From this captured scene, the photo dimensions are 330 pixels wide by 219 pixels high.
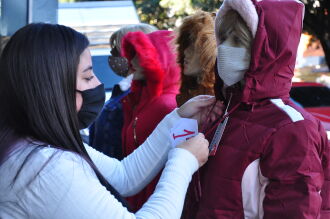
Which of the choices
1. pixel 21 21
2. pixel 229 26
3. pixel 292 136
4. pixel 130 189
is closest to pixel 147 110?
pixel 130 189

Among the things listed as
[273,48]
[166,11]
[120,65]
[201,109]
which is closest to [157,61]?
[120,65]

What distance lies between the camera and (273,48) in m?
1.48

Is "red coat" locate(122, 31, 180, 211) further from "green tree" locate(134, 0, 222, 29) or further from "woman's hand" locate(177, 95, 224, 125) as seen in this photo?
"green tree" locate(134, 0, 222, 29)

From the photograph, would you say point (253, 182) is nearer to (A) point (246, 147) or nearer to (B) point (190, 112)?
(A) point (246, 147)

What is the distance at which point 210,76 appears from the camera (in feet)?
7.34

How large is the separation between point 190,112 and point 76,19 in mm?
5706

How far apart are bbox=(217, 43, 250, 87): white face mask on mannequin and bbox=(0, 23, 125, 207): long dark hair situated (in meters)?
0.53

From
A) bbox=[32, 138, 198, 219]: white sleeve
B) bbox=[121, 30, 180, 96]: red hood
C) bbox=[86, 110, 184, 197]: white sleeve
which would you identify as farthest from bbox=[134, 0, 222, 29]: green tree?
bbox=[32, 138, 198, 219]: white sleeve

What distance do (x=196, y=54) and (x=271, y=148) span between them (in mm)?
976

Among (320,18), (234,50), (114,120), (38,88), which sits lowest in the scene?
(320,18)

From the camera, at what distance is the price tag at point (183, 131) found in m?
1.74

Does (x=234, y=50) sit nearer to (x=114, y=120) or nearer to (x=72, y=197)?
(x=72, y=197)

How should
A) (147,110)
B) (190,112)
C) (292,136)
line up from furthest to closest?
(147,110) → (190,112) → (292,136)

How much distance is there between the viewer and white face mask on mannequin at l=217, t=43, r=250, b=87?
154 centimetres
